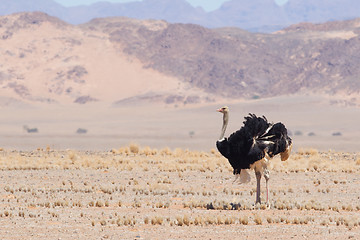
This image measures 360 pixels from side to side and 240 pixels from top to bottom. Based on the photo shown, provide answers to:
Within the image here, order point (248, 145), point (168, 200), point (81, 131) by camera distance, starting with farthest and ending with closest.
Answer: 1. point (81, 131)
2. point (168, 200)
3. point (248, 145)

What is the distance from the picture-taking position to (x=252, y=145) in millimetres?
15172

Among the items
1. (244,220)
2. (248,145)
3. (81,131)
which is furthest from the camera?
(81,131)

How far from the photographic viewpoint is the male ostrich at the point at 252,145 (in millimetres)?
15164

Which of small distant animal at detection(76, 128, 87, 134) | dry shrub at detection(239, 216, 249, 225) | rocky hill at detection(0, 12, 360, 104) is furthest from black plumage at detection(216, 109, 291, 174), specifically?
rocky hill at detection(0, 12, 360, 104)

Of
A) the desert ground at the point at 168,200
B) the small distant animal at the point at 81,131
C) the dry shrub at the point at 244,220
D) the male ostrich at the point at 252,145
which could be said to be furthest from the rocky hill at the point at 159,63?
the dry shrub at the point at 244,220

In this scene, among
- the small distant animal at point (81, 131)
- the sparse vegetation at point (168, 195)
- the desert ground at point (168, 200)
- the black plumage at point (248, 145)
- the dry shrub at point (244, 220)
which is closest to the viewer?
the desert ground at point (168, 200)

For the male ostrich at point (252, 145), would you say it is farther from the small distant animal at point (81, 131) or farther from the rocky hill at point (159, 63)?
the rocky hill at point (159, 63)

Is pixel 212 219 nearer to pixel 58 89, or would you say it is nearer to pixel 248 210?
pixel 248 210

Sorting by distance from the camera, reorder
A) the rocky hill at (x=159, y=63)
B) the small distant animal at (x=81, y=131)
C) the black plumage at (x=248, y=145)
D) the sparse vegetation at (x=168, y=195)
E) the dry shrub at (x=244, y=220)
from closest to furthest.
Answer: the dry shrub at (x=244, y=220) < the sparse vegetation at (x=168, y=195) < the black plumage at (x=248, y=145) < the small distant animal at (x=81, y=131) < the rocky hill at (x=159, y=63)

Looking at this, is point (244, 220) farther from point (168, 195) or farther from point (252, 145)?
point (168, 195)

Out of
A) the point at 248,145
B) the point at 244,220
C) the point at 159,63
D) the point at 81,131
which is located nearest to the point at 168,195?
the point at 248,145

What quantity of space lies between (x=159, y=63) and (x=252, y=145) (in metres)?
100

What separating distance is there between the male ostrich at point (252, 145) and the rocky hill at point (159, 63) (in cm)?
8504

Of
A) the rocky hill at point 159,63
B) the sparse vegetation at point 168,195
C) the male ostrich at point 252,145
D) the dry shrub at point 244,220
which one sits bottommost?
the dry shrub at point 244,220
